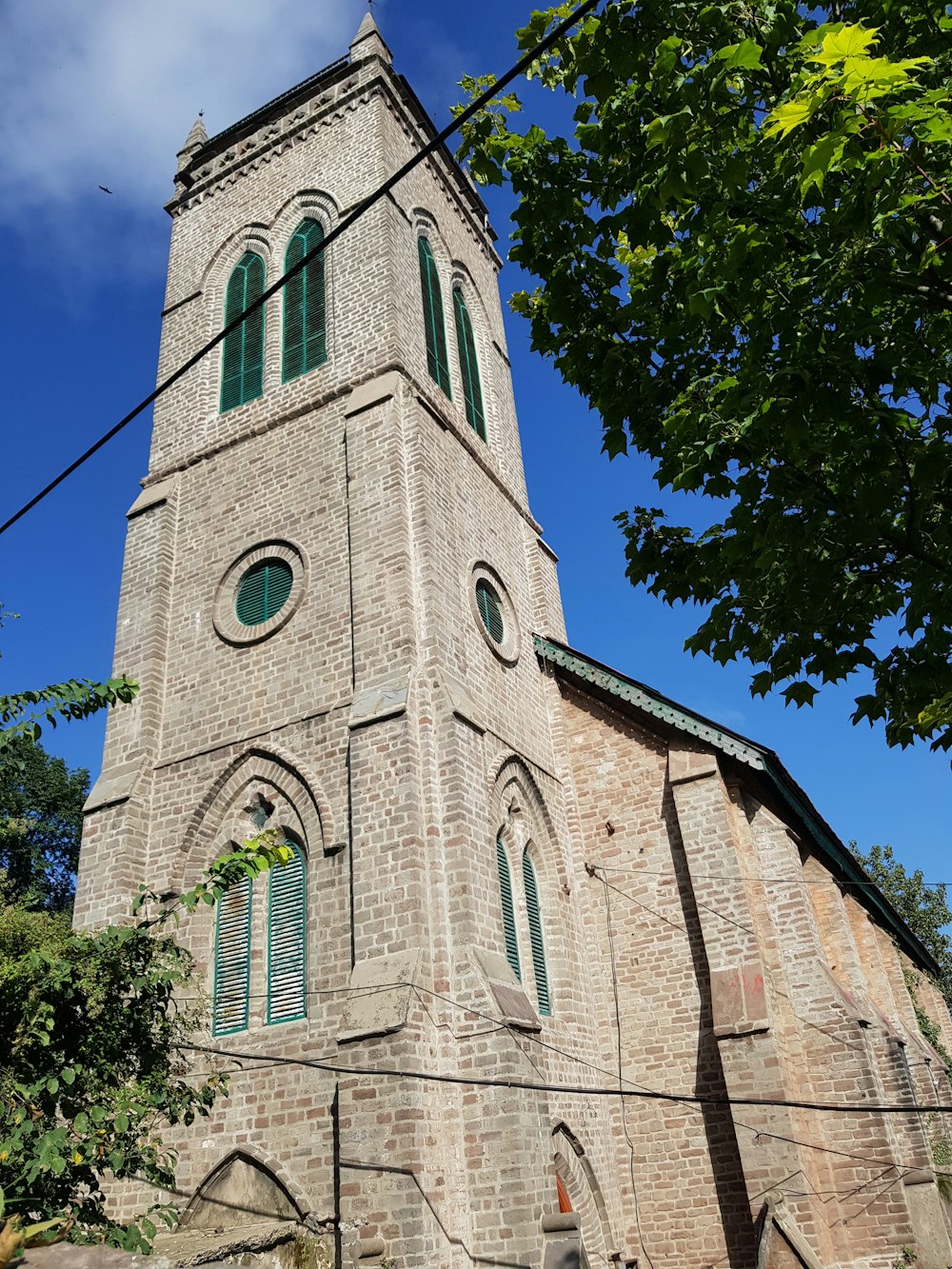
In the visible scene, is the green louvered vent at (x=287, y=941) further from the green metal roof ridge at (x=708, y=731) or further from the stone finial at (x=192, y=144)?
the stone finial at (x=192, y=144)

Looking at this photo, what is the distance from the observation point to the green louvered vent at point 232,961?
13.2 metres

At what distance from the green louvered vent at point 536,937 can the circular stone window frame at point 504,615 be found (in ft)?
10.7

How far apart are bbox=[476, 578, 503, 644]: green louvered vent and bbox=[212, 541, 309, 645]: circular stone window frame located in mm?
2911

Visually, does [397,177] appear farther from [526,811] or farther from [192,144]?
[192,144]

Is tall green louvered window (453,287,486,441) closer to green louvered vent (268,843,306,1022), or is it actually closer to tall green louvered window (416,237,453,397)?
tall green louvered window (416,237,453,397)

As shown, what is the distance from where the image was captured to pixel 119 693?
9.46 meters

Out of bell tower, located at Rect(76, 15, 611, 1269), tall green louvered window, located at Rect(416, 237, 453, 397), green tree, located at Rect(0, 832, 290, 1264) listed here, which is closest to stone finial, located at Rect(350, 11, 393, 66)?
bell tower, located at Rect(76, 15, 611, 1269)

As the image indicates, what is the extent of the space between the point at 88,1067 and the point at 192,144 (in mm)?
20903

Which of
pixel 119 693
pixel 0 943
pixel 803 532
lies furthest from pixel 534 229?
pixel 0 943

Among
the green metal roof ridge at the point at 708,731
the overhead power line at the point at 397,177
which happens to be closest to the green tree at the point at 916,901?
the green metal roof ridge at the point at 708,731

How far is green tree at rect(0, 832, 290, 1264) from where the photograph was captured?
301 inches

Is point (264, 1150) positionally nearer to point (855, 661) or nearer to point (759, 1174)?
point (759, 1174)

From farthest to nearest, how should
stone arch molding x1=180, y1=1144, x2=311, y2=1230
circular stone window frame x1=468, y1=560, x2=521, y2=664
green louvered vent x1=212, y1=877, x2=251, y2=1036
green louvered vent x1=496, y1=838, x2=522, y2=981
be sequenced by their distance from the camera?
circular stone window frame x1=468, y1=560, x2=521, y2=664, green louvered vent x1=496, y1=838, x2=522, y2=981, green louvered vent x1=212, y1=877, x2=251, y2=1036, stone arch molding x1=180, y1=1144, x2=311, y2=1230

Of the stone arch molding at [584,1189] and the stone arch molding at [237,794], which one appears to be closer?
the stone arch molding at [584,1189]
